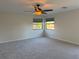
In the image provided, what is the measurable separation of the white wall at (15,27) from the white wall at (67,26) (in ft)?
6.78

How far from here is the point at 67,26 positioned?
6.30m

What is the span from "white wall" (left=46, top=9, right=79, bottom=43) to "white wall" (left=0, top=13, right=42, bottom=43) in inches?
81.3

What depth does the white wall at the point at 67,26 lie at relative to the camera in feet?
18.6

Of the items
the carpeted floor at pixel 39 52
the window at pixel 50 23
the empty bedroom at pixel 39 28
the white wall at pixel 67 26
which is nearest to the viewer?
the carpeted floor at pixel 39 52

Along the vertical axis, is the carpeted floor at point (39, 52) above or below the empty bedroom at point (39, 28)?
below

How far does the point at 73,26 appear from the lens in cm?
585

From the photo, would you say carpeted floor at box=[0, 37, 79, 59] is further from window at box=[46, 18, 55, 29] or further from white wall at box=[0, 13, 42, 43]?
window at box=[46, 18, 55, 29]

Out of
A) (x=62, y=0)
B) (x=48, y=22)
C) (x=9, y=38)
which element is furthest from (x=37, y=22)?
(x=62, y=0)

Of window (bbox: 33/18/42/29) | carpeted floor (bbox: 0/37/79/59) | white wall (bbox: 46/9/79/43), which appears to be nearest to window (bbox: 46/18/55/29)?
white wall (bbox: 46/9/79/43)

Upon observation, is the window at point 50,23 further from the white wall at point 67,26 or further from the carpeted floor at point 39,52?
the carpeted floor at point 39,52

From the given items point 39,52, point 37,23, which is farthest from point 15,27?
Result: point 39,52

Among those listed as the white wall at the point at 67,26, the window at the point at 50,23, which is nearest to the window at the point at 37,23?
the window at the point at 50,23

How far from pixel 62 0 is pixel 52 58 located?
2.15 metres

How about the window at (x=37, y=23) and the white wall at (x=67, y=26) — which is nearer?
the white wall at (x=67, y=26)
